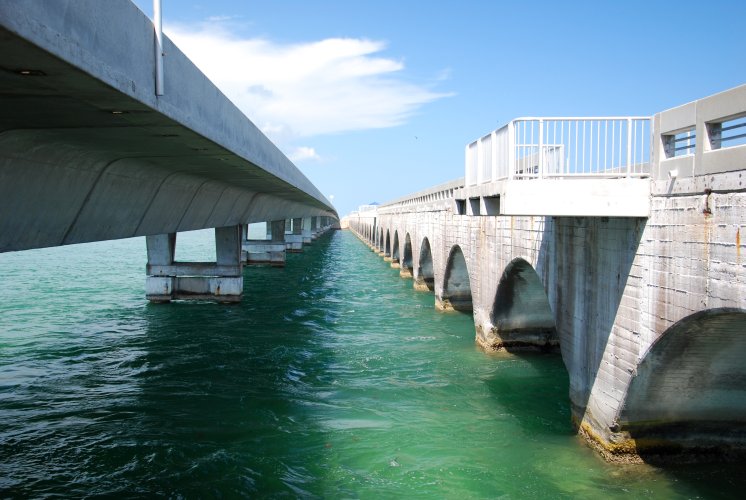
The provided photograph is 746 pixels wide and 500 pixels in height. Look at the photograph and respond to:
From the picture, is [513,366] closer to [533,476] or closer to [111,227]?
[533,476]

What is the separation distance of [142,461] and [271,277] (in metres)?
26.8

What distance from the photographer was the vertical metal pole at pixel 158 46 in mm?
6699

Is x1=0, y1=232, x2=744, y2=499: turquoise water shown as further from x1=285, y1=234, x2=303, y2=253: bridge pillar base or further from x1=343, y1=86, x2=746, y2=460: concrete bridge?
x1=285, y1=234, x2=303, y2=253: bridge pillar base

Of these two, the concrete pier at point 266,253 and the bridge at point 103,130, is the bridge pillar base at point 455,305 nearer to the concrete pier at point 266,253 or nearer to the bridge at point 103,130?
the bridge at point 103,130

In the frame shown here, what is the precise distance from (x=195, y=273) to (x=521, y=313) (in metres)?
13.9

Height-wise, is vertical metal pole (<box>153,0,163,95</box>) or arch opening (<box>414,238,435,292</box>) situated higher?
vertical metal pole (<box>153,0,163,95</box>)

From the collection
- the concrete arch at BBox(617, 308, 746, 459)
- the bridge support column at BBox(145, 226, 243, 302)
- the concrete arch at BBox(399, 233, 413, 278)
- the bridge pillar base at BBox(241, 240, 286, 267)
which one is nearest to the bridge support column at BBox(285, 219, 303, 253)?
the bridge pillar base at BBox(241, 240, 286, 267)

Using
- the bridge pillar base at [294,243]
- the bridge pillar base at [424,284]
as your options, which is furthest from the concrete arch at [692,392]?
the bridge pillar base at [294,243]

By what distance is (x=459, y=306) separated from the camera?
2377cm

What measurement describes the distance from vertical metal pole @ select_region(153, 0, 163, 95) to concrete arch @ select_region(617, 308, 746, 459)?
21.6 ft


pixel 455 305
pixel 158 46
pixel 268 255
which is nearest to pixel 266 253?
pixel 268 255

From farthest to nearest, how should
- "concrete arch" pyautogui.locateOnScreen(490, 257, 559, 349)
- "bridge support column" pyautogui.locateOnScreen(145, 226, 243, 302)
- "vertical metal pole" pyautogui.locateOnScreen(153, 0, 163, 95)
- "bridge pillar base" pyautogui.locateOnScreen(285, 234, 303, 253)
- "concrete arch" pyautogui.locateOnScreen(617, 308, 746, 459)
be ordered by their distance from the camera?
"bridge pillar base" pyautogui.locateOnScreen(285, 234, 303, 253)
"bridge support column" pyautogui.locateOnScreen(145, 226, 243, 302)
"concrete arch" pyautogui.locateOnScreen(490, 257, 559, 349)
"concrete arch" pyautogui.locateOnScreen(617, 308, 746, 459)
"vertical metal pole" pyautogui.locateOnScreen(153, 0, 163, 95)

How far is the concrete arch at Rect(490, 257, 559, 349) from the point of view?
15648mm

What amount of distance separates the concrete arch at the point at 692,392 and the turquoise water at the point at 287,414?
44 cm
